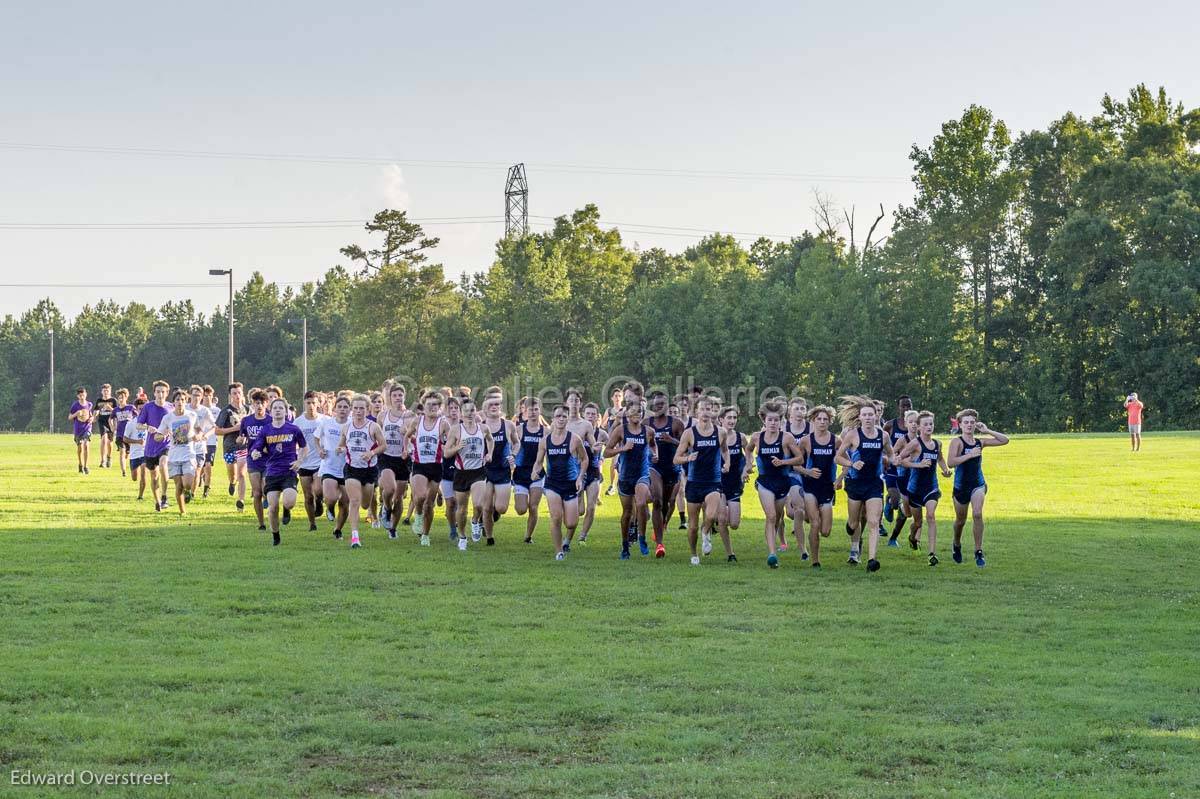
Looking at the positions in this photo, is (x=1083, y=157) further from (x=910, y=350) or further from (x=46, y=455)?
(x=46, y=455)

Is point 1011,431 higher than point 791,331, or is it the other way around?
point 791,331

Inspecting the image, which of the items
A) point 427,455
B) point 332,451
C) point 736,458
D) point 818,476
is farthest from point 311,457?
point 818,476

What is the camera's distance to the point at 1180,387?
67938 mm

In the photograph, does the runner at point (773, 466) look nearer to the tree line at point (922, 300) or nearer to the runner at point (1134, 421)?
the runner at point (1134, 421)

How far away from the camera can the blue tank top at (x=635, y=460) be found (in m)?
17.0

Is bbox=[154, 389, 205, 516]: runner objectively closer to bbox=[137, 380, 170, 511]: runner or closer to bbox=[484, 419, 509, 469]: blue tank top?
bbox=[137, 380, 170, 511]: runner

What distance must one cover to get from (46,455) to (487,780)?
41.4 m

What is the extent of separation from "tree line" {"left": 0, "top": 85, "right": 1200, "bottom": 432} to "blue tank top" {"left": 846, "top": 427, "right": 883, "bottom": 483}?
2033 inches

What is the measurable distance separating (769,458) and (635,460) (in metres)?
1.87

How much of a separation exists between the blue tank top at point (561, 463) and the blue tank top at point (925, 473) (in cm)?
434

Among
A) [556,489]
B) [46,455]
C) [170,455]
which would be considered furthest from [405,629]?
[46,455]

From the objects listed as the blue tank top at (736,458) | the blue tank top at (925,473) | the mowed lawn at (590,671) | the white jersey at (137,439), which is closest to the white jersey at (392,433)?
the mowed lawn at (590,671)

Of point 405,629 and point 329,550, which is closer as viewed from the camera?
point 405,629

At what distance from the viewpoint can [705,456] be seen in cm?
1633
